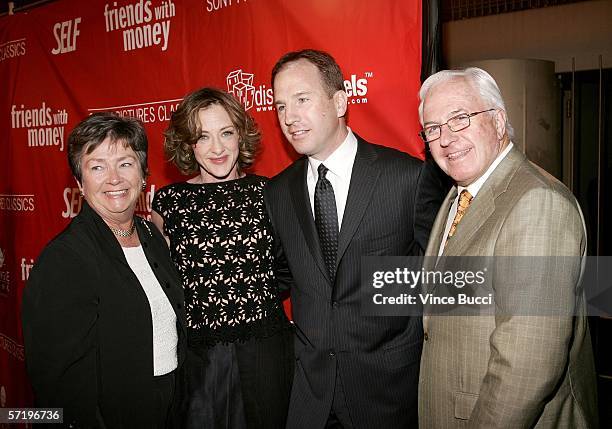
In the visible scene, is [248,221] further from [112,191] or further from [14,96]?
[14,96]

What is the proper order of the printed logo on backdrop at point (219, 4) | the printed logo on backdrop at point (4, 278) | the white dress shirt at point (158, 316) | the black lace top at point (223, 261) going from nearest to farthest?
the white dress shirt at point (158, 316)
the black lace top at point (223, 261)
the printed logo on backdrop at point (219, 4)
the printed logo on backdrop at point (4, 278)

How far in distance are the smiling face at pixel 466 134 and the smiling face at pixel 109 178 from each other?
1140 millimetres

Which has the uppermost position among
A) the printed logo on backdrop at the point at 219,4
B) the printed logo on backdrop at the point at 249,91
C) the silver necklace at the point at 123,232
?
the printed logo on backdrop at the point at 219,4

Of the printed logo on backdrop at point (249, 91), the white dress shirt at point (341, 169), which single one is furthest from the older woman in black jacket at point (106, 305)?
the printed logo on backdrop at point (249, 91)

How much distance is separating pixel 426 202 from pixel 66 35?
301 centimetres

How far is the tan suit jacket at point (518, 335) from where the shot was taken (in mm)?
1377

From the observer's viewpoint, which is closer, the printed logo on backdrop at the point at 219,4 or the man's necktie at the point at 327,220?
the man's necktie at the point at 327,220

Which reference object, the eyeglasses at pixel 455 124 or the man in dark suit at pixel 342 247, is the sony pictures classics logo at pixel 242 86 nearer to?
the man in dark suit at pixel 342 247

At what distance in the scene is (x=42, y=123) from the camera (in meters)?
4.09

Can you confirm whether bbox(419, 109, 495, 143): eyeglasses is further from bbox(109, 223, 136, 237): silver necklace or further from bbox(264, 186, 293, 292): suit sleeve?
bbox(109, 223, 136, 237): silver necklace

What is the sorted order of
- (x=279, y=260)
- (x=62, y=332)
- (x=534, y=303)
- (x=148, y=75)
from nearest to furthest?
(x=534, y=303)
(x=62, y=332)
(x=279, y=260)
(x=148, y=75)

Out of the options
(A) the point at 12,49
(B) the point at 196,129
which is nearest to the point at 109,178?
(B) the point at 196,129

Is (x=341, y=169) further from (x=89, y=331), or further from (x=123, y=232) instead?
(x=89, y=331)

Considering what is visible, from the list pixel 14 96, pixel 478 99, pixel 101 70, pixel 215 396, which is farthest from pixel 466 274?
pixel 14 96
